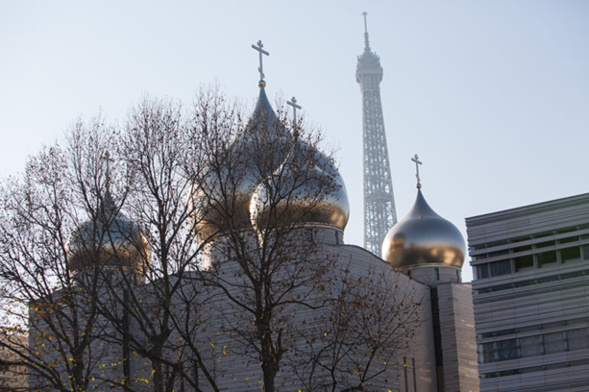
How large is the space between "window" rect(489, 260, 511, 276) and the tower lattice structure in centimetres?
5213

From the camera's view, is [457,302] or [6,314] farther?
[457,302]

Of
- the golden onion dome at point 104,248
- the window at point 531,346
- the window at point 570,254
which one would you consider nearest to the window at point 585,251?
the window at point 570,254

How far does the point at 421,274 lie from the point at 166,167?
16.2m

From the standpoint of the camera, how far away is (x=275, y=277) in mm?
25094

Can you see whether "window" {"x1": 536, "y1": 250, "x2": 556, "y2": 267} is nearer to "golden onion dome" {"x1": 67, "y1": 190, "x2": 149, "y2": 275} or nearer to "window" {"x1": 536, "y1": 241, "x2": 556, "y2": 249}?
"window" {"x1": 536, "y1": 241, "x2": 556, "y2": 249}

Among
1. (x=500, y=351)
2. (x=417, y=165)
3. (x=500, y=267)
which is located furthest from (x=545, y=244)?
(x=417, y=165)

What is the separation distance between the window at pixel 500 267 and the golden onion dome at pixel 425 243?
9.86 meters

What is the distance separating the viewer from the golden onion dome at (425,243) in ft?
106

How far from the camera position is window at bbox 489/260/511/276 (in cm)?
Result: 2220

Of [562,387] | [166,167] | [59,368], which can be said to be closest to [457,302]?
[562,387]

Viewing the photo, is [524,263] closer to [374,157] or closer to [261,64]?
[261,64]

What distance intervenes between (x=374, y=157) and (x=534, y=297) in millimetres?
60325

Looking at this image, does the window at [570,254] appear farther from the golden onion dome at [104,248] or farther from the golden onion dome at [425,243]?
the golden onion dome at [425,243]

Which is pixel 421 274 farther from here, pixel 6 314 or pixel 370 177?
pixel 370 177
